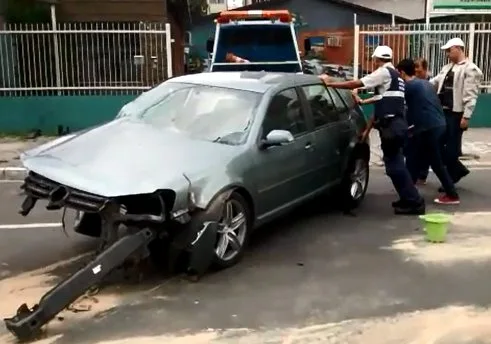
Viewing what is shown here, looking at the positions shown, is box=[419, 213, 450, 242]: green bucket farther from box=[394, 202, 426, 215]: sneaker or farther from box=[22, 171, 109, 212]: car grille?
box=[22, 171, 109, 212]: car grille

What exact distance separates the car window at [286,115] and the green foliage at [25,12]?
9.93 m

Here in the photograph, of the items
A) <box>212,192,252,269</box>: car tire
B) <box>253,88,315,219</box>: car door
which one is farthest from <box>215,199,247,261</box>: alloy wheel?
<box>253,88,315,219</box>: car door

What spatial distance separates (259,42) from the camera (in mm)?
13664

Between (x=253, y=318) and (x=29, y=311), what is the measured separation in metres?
1.47

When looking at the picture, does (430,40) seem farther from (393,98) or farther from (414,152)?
(393,98)

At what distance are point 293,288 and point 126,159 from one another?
63.9 inches

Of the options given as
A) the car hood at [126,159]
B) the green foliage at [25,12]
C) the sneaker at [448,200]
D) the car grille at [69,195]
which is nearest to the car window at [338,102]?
the sneaker at [448,200]

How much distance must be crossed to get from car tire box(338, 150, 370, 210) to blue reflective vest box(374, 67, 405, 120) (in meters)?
0.62

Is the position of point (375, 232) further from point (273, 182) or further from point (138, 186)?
point (138, 186)

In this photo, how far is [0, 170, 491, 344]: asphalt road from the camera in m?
4.52

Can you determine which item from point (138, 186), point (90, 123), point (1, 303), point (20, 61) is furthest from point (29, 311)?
point (20, 61)

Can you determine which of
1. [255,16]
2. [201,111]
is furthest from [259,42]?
[201,111]

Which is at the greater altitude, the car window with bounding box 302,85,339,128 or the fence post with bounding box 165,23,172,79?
the fence post with bounding box 165,23,172,79

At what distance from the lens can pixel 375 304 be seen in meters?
4.96
